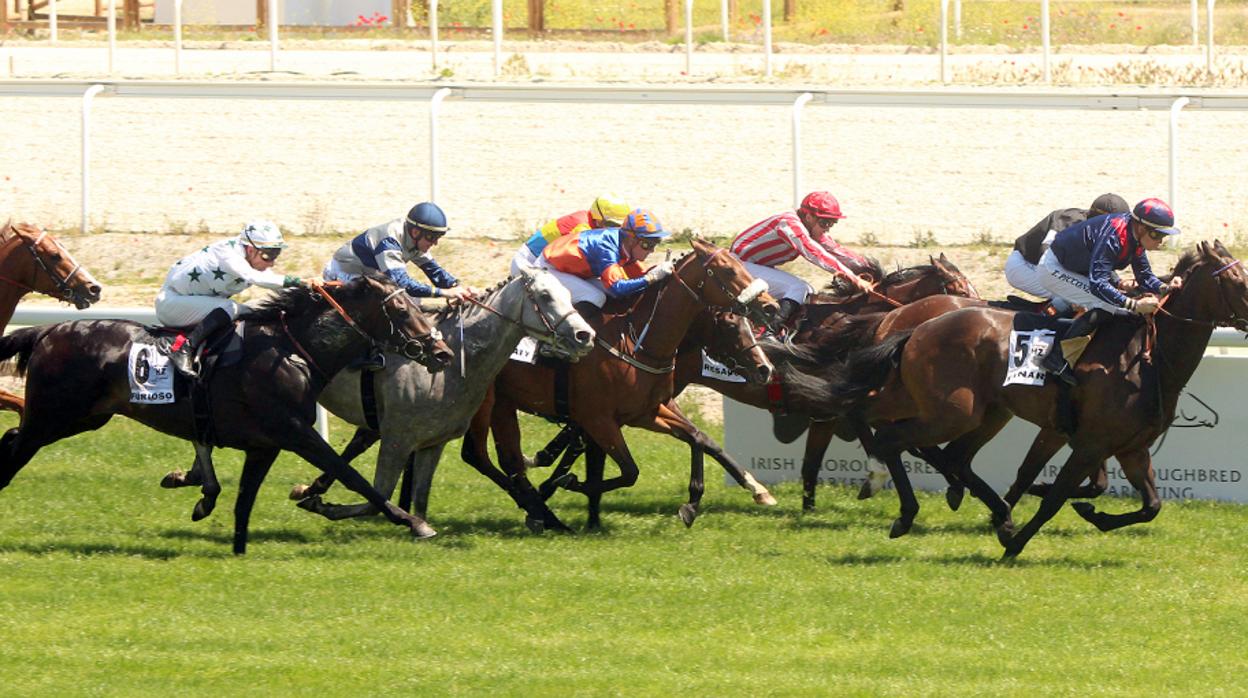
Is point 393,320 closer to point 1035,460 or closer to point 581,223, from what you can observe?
point 581,223

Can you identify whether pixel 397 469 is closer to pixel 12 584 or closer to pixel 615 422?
pixel 615 422

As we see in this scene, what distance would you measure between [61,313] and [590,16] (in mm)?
13569

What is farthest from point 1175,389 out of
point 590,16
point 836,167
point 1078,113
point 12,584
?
point 590,16

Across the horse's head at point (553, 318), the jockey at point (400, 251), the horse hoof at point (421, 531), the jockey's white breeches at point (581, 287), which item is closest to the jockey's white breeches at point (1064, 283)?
the jockey's white breeches at point (581, 287)

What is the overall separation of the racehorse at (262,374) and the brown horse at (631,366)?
109cm

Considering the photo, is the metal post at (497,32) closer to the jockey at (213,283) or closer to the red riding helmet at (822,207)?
the red riding helmet at (822,207)

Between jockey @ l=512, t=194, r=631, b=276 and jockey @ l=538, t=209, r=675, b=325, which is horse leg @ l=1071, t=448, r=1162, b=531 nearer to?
jockey @ l=538, t=209, r=675, b=325

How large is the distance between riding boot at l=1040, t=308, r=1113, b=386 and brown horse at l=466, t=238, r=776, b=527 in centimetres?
157


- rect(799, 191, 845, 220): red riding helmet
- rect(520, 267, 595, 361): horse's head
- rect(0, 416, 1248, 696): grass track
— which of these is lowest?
rect(0, 416, 1248, 696): grass track

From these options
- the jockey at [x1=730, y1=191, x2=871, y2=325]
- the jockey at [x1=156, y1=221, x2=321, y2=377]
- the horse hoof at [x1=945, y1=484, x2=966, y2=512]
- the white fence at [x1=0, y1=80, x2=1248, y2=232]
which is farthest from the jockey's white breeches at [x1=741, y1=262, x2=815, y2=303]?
the white fence at [x1=0, y1=80, x2=1248, y2=232]

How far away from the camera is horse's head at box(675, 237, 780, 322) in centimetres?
1146

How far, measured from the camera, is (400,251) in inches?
454

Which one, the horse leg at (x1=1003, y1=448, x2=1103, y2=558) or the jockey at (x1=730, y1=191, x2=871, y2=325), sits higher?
the jockey at (x1=730, y1=191, x2=871, y2=325)

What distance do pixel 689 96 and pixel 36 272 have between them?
20.1ft
